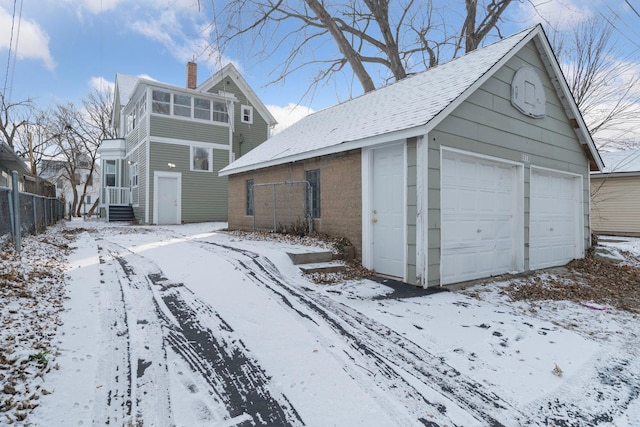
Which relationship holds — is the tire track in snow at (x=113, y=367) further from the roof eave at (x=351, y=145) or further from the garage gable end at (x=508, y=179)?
the roof eave at (x=351, y=145)

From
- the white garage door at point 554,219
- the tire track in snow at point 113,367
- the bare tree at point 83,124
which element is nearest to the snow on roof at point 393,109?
the white garage door at point 554,219

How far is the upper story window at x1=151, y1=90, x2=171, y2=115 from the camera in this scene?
15.5 metres

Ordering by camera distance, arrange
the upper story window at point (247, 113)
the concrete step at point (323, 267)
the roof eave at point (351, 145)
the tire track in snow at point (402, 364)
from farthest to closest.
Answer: the upper story window at point (247, 113), the concrete step at point (323, 267), the roof eave at point (351, 145), the tire track in snow at point (402, 364)

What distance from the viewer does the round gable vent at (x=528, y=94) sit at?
23.6 feet

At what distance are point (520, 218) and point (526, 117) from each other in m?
2.29

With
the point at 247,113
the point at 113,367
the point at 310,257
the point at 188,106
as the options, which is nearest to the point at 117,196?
the point at 188,106

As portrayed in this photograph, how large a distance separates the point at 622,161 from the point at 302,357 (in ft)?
65.6

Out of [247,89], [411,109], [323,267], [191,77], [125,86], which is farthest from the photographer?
[125,86]

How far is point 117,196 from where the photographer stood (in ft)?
60.4

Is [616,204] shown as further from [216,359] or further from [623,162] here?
[216,359]

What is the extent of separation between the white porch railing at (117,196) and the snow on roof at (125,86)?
17.9 ft

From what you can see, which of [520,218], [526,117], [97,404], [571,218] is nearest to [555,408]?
[97,404]

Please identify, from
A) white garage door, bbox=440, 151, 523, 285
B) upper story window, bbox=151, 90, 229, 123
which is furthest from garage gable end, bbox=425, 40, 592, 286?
upper story window, bbox=151, 90, 229, 123

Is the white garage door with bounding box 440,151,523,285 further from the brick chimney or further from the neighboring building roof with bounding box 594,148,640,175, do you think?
the brick chimney
